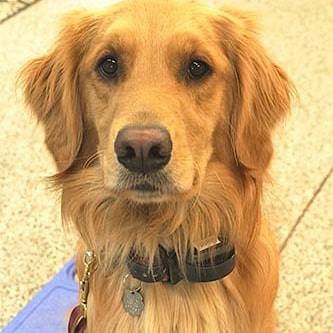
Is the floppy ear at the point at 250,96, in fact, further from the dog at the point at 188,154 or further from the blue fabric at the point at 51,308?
the blue fabric at the point at 51,308

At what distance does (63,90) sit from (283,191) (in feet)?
3.05

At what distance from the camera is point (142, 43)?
1262 mm

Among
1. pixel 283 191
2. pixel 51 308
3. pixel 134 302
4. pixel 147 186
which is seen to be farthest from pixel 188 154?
pixel 283 191

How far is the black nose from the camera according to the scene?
44.5 inches

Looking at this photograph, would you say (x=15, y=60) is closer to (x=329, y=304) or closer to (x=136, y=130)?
(x=329, y=304)

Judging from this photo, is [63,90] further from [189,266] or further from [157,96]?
[189,266]

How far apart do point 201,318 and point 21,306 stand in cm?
64

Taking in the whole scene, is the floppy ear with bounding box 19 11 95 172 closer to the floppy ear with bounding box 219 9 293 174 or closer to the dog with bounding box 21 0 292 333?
the dog with bounding box 21 0 292 333

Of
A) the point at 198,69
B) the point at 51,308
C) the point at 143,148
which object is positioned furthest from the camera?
the point at 51,308

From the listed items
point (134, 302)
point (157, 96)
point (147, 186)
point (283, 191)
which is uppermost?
point (157, 96)

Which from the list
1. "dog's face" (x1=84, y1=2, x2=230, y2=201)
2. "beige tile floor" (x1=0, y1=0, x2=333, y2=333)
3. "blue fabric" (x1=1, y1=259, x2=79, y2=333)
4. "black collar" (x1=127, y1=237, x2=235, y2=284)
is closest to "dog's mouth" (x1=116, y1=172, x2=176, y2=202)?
"dog's face" (x1=84, y1=2, x2=230, y2=201)

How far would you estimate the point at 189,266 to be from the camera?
4.34 ft

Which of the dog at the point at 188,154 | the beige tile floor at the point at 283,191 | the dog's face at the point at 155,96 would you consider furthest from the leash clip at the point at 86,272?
the beige tile floor at the point at 283,191

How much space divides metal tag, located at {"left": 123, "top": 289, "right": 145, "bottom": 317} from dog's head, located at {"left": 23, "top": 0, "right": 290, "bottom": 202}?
0.22 metres
